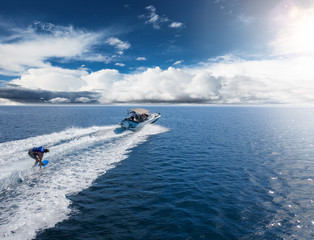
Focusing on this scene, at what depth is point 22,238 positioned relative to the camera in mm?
8297

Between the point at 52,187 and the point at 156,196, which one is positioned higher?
the point at 52,187

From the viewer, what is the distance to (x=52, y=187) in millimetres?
13914

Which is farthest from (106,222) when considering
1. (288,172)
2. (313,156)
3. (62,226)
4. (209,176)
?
(313,156)

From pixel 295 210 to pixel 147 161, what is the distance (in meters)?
14.9

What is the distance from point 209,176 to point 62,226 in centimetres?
1296

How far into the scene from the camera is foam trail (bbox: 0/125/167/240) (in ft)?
31.1

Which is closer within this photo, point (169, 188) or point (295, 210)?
point (295, 210)

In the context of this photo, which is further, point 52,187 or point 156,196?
point 52,187

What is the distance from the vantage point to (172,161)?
2169 centimetres

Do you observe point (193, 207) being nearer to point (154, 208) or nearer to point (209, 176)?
point (154, 208)

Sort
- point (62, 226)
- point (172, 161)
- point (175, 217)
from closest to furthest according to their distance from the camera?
point (62, 226) → point (175, 217) → point (172, 161)

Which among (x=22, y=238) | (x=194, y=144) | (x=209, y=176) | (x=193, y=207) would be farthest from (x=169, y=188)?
(x=194, y=144)

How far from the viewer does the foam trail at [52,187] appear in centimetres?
948

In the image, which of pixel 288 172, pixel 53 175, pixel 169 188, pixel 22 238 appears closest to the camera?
pixel 22 238
